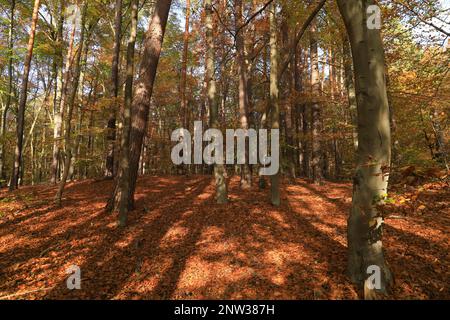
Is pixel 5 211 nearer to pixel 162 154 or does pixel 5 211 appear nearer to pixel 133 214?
pixel 133 214

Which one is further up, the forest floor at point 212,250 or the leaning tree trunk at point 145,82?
the leaning tree trunk at point 145,82

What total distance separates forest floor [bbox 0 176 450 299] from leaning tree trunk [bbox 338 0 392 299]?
365 mm

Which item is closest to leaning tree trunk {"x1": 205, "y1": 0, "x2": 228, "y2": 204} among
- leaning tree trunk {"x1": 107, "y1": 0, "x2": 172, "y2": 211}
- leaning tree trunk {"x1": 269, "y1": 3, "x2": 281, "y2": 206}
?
leaning tree trunk {"x1": 107, "y1": 0, "x2": 172, "y2": 211}

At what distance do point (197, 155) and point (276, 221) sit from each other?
64.3 ft

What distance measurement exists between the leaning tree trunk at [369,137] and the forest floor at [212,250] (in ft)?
1.20

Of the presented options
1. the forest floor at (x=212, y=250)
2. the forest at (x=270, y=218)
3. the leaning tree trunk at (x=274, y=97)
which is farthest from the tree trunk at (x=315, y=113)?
the leaning tree trunk at (x=274, y=97)

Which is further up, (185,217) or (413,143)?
(413,143)

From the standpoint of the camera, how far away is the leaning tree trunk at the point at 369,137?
3.49 m

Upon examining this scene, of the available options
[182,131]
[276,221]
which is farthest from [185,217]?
[182,131]

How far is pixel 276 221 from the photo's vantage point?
6.76m

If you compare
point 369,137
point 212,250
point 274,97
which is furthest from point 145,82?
point 369,137

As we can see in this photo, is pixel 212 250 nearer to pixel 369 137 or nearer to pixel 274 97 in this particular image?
pixel 369 137

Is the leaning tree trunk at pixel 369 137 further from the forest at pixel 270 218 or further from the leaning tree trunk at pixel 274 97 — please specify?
the leaning tree trunk at pixel 274 97

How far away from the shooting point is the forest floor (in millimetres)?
3918
